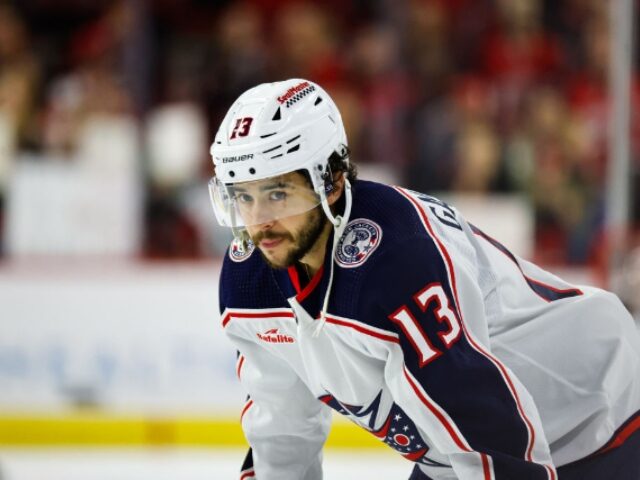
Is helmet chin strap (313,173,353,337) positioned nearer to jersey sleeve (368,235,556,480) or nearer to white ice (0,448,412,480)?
jersey sleeve (368,235,556,480)

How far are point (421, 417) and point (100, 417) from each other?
126 inches

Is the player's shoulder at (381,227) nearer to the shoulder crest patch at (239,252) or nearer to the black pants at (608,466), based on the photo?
the shoulder crest patch at (239,252)

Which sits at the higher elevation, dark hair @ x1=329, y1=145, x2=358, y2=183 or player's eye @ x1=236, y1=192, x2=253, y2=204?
dark hair @ x1=329, y1=145, x2=358, y2=183

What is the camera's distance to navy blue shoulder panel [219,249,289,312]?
193cm

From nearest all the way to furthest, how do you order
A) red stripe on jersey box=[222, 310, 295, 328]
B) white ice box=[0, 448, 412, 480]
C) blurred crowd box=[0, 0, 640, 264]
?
red stripe on jersey box=[222, 310, 295, 328], white ice box=[0, 448, 412, 480], blurred crowd box=[0, 0, 640, 264]

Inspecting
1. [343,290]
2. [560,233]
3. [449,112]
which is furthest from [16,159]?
[343,290]

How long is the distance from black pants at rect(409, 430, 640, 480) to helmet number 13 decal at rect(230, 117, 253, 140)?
31.1 inches

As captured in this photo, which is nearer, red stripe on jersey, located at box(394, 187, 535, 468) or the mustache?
red stripe on jersey, located at box(394, 187, 535, 468)

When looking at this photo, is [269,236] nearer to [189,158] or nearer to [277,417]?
[277,417]

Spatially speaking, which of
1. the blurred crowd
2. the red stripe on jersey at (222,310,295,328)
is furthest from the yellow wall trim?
the red stripe on jersey at (222,310,295,328)

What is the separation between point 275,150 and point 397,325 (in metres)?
0.33

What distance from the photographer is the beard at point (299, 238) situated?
1817 mm

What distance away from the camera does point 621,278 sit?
372cm

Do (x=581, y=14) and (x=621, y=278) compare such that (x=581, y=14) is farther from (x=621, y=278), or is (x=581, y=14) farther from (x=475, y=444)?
(x=475, y=444)
